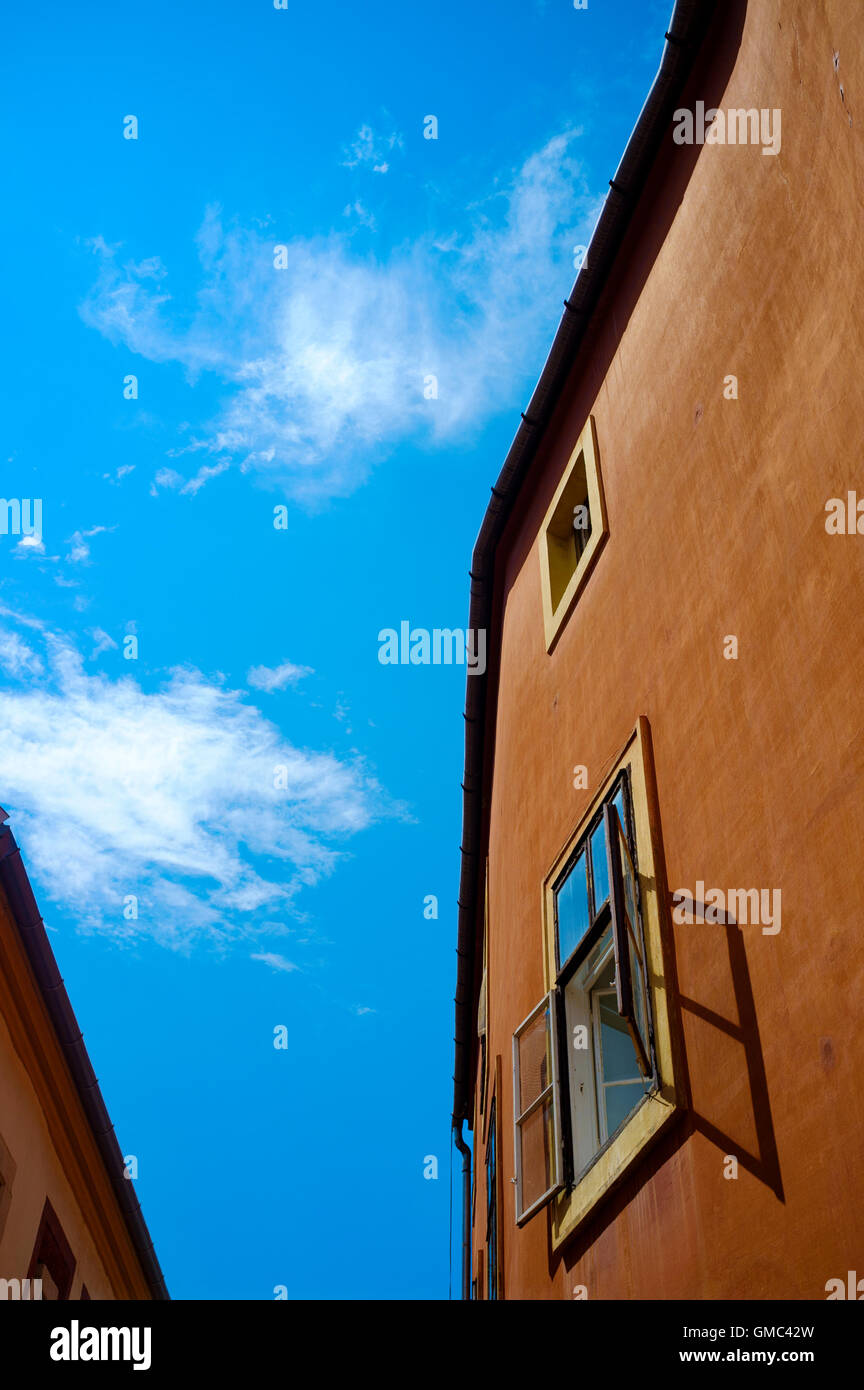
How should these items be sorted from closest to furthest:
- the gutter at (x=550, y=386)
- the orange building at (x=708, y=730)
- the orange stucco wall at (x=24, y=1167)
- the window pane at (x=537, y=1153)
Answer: the orange building at (x=708, y=730) < the window pane at (x=537, y=1153) < the gutter at (x=550, y=386) < the orange stucco wall at (x=24, y=1167)

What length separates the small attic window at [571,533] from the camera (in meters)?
8.80

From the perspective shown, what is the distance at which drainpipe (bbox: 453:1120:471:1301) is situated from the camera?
Answer: 603 inches

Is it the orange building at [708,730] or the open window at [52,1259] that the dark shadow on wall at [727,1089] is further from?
the open window at [52,1259]

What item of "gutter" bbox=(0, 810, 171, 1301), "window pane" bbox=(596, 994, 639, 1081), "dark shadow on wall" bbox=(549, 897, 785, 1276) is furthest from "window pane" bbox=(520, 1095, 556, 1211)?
"gutter" bbox=(0, 810, 171, 1301)

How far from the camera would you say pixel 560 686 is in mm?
9078

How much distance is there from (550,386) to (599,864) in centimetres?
479

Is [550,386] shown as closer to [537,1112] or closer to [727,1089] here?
[537,1112]

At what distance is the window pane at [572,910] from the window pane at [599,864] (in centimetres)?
17

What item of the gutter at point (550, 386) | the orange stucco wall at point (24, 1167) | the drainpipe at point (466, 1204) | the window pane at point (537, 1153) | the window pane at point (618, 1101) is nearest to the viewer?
the window pane at point (618, 1101)

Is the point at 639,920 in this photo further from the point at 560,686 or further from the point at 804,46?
the point at 804,46

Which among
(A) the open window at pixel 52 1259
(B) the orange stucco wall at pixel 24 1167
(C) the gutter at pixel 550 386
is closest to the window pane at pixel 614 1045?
(B) the orange stucco wall at pixel 24 1167

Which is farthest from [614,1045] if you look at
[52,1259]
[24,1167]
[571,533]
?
[52,1259]

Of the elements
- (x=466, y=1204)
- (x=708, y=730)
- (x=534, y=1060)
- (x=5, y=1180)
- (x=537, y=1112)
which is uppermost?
(x=708, y=730)

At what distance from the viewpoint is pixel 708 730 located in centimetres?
596
